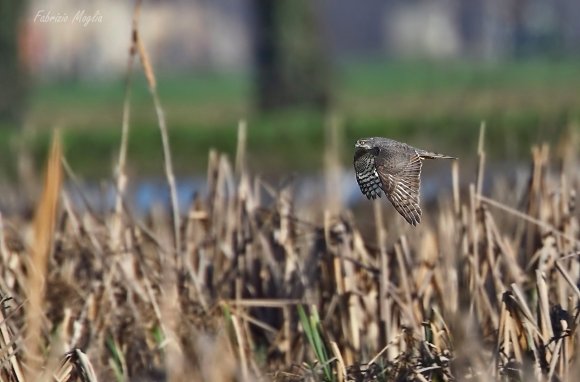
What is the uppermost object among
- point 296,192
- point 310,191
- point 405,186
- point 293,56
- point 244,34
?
point 244,34

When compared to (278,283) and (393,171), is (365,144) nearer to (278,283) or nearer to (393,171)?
(393,171)

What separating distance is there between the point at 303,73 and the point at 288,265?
13.8m

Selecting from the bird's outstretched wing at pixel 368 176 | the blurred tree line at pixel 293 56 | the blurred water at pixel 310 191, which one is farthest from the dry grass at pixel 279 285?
the blurred tree line at pixel 293 56

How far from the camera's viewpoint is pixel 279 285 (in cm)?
403

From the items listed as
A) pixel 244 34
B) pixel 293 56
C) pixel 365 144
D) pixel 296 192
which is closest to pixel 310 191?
pixel 296 192

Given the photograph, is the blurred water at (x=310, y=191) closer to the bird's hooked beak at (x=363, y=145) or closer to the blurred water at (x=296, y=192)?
the blurred water at (x=296, y=192)

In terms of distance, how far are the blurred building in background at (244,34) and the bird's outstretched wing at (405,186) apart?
60.6 m

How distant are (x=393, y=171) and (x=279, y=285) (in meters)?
1.29

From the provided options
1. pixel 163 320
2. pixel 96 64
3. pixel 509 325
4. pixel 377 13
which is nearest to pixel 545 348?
pixel 509 325

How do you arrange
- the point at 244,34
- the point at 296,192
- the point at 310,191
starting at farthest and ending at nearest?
1. the point at 244,34
2. the point at 310,191
3. the point at 296,192

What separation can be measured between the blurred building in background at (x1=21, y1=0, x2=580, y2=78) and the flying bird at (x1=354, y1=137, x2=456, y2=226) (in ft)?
198

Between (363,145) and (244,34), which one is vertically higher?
(244,34)

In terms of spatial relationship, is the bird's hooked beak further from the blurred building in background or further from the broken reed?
the blurred building in background

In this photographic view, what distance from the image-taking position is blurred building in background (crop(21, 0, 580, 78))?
6669cm
